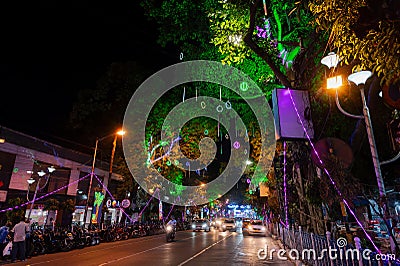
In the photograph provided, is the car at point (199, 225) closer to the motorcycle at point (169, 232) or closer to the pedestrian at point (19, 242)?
the motorcycle at point (169, 232)

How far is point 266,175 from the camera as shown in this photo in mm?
23891

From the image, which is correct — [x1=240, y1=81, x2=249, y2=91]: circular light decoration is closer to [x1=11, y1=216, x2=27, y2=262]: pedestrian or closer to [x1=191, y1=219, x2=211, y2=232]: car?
[x1=11, y1=216, x2=27, y2=262]: pedestrian

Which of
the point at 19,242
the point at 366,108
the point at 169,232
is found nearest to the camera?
the point at 366,108

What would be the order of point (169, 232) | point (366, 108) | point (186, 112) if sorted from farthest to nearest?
point (169, 232)
point (186, 112)
point (366, 108)

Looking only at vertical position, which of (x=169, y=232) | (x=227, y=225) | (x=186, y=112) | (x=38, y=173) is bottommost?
(x=227, y=225)

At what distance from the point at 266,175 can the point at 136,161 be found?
1153 centimetres

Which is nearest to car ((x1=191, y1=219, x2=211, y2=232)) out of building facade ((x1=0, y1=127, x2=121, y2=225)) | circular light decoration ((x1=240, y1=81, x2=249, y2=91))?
building facade ((x1=0, y1=127, x2=121, y2=225))

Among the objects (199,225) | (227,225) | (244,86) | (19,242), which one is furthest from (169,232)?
(227,225)

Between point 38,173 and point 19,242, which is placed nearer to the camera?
point 19,242

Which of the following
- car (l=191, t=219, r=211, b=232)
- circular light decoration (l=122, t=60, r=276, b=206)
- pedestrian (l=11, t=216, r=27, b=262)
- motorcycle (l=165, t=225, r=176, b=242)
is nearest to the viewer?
pedestrian (l=11, t=216, r=27, b=262)

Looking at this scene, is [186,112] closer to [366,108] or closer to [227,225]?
[366,108]

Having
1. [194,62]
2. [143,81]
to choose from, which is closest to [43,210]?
[143,81]

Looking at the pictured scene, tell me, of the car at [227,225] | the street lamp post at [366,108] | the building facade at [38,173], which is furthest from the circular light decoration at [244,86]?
the car at [227,225]

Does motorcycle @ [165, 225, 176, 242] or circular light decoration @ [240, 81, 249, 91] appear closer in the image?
circular light decoration @ [240, 81, 249, 91]
